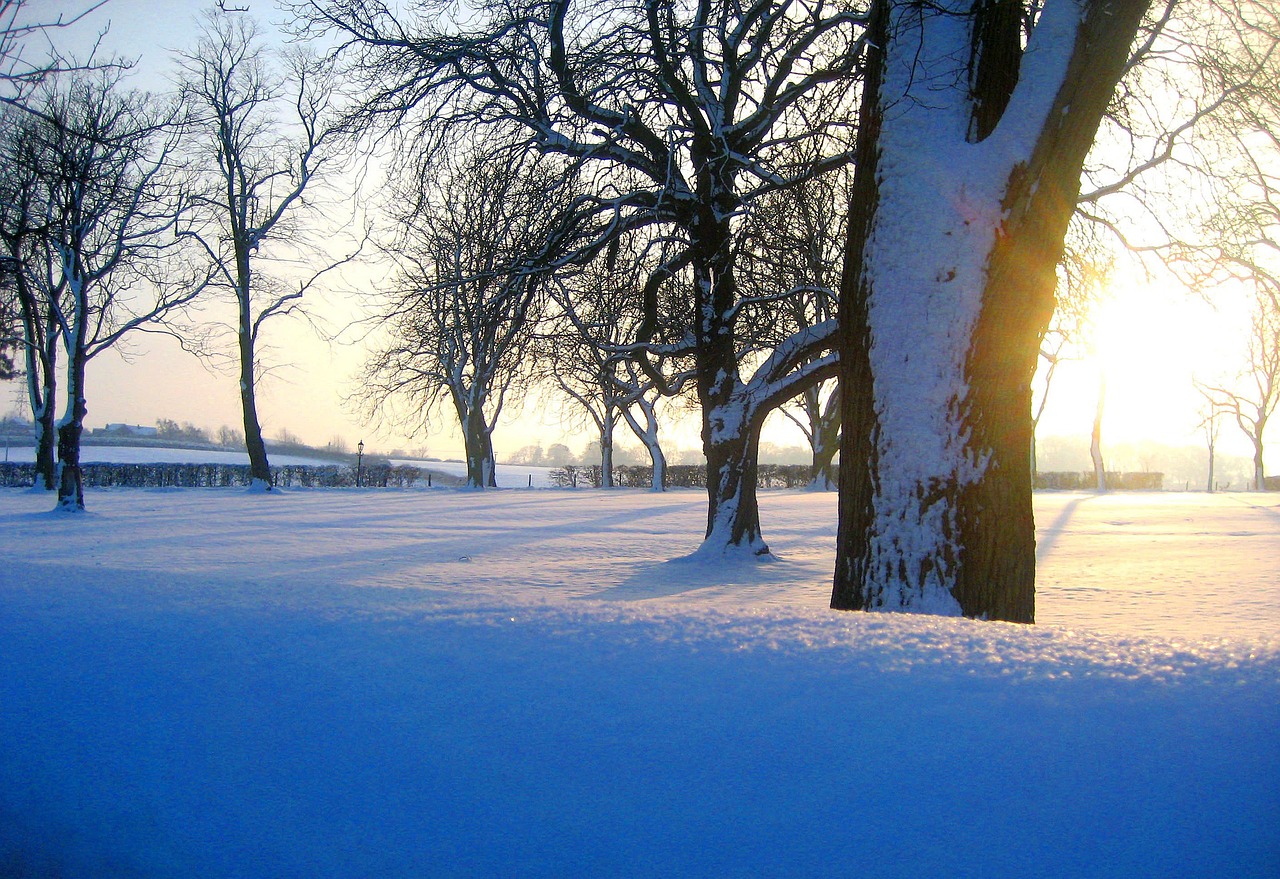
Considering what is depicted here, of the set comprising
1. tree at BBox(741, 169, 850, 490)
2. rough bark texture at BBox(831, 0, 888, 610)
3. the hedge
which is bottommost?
the hedge

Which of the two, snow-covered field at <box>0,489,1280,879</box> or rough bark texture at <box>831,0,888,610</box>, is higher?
rough bark texture at <box>831,0,888,610</box>

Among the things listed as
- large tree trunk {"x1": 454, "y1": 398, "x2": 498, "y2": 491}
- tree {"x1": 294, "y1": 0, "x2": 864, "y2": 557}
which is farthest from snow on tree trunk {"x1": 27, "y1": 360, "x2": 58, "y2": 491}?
tree {"x1": 294, "y1": 0, "x2": 864, "y2": 557}

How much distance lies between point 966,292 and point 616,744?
3.35 m

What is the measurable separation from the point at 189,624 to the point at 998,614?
12.5 feet

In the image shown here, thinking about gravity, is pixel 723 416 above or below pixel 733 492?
above

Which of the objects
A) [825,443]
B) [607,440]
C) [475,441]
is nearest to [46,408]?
[475,441]

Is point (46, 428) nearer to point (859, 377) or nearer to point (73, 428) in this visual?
point (73, 428)

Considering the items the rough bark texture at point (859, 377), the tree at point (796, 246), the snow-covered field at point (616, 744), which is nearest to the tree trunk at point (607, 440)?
the tree at point (796, 246)

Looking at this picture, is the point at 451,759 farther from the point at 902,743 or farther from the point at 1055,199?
the point at 1055,199

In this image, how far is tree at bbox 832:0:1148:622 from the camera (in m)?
4.15

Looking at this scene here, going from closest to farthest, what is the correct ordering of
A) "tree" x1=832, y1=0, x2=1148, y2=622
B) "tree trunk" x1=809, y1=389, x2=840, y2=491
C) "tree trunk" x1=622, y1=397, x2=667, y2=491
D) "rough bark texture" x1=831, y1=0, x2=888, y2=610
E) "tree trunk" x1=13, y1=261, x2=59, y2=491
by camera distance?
"tree" x1=832, y1=0, x2=1148, y2=622 → "rough bark texture" x1=831, y1=0, x2=888, y2=610 → "tree trunk" x1=13, y1=261, x2=59, y2=491 → "tree trunk" x1=809, y1=389, x2=840, y2=491 → "tree trunk" x1=622, y1=397, x2=667, y2=491

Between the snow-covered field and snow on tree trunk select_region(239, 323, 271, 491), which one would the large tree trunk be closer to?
snow on tree trunk select_region(239, 323, 271, 491)

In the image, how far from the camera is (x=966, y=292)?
4207mm

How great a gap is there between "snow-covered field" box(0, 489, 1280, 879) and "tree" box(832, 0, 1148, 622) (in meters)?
1.36
